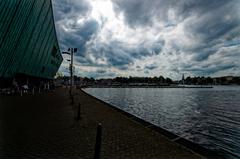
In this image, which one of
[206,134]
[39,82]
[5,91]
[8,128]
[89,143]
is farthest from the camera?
[39,82]

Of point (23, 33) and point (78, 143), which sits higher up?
point (23, 33)

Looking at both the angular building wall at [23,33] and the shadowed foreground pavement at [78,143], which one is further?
the angular building wall at [23,33]

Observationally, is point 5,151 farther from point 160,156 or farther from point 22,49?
point 22,49

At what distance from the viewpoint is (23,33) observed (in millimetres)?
31328

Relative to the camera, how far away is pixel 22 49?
33500 mm

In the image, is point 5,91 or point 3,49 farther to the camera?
point 5,91

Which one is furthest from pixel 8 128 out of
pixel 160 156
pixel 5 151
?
pixel 160 156

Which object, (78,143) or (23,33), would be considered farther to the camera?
(23,33)

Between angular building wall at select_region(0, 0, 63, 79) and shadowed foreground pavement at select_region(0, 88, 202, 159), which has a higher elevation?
angular building wall at select_region(0, 0, 63, 79)

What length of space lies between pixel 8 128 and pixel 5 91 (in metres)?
25.8

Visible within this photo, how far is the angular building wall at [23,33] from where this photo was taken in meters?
25.1

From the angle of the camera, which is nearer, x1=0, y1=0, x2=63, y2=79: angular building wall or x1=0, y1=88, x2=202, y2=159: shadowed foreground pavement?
x1=0, y1=88, x2=202, y2=159: shadowed foreground pavement

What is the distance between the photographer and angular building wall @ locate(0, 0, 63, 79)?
82.4ft

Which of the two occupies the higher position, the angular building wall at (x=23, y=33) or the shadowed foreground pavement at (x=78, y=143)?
the angular building wall at (x=23, y=33)
